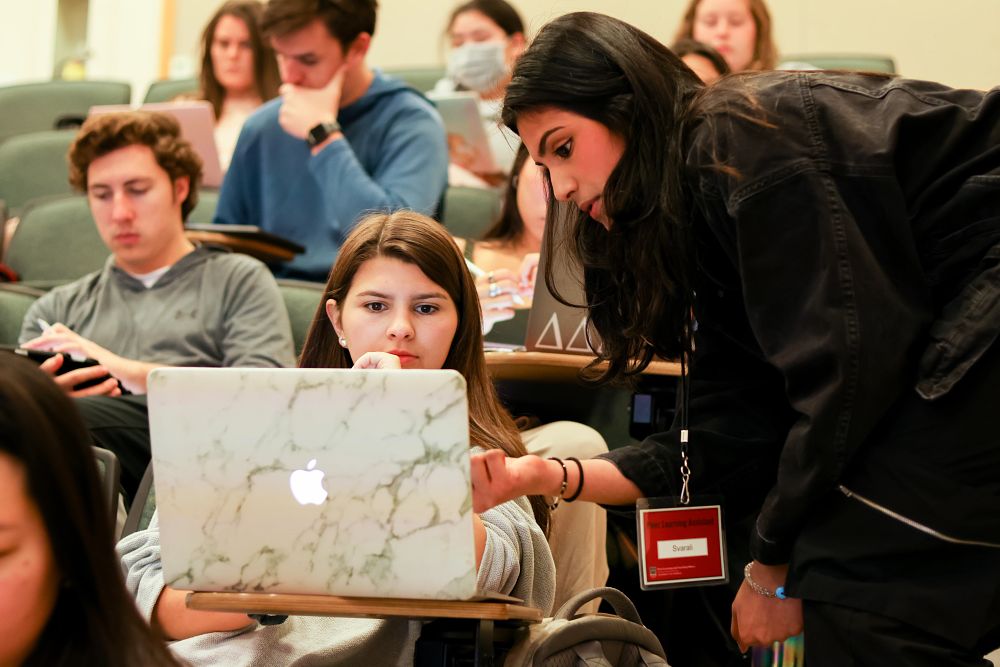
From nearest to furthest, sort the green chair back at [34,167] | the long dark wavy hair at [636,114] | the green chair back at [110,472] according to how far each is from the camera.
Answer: the long dark wavy hair at [636,114]
the green chair back at [110,472]
the green chair back at [34,167]

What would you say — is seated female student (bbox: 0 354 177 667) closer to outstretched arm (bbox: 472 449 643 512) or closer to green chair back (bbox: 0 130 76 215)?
outstretched arm (bbox: 472 449 643 512)

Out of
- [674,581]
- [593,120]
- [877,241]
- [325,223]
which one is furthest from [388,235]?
[325,223]

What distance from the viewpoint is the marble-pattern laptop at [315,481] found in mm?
1228

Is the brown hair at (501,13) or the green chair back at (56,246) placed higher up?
Result: the brown hair at (501,13)

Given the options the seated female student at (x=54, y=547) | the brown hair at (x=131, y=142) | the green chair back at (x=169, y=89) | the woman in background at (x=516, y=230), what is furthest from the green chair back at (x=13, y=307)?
the seated female student at (x=54, y=547)

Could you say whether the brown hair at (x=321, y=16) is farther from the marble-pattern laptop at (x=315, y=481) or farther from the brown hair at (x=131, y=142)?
the marble-pattern laptop at (x=315, y=481)

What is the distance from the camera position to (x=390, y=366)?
5.33 feet

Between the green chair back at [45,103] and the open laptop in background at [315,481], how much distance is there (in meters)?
3.76

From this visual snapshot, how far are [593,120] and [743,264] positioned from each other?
0.96 ft

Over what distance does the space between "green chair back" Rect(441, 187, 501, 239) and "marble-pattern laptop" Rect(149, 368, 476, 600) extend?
2058mm

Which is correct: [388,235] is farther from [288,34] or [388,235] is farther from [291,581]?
[288,34]

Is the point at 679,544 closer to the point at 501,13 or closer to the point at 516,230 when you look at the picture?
the point at 516,230

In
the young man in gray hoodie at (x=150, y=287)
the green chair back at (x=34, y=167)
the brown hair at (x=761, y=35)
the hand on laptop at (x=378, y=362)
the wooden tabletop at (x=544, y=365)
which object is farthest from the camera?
the green chair back at (x=34, y=167)

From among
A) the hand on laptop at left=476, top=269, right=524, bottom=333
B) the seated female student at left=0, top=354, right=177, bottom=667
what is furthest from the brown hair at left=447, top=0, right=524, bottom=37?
the seated female student at left=0, top=354, right=177, bottom=667
